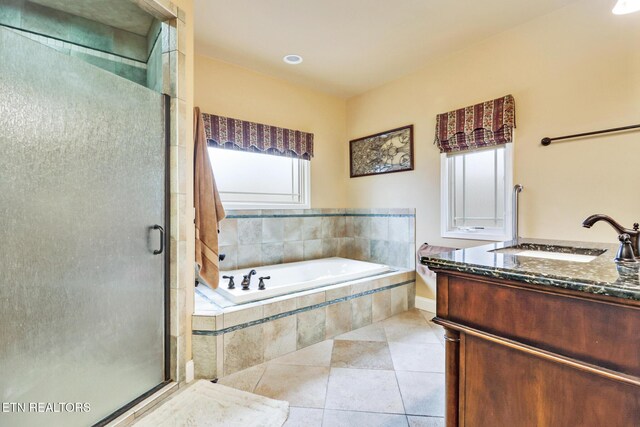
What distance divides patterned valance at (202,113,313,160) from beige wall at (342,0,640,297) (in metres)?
1.45

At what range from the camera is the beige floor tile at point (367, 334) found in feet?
8.11

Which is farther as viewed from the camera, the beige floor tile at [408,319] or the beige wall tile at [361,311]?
the beige floor tile at [408,319]

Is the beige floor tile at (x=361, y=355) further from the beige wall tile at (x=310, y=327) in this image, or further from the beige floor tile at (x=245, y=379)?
the beige floor tile at (x=245, y=379)

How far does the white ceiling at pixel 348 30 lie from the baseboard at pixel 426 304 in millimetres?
2387

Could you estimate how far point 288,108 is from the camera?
11.3 feet

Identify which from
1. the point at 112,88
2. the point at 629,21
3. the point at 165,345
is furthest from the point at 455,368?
the point at 629,21

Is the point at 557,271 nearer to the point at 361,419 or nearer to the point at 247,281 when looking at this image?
the point at 361,419

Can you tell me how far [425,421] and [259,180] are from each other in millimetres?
2604

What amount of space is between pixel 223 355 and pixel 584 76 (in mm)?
3084

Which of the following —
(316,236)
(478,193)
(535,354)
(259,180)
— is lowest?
(535,354)

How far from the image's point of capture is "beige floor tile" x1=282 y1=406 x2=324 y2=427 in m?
1.51

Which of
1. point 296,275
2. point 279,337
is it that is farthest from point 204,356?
point 296,275

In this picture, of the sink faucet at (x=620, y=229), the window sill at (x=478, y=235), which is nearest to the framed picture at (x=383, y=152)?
the window sill at (x=478, y=235)

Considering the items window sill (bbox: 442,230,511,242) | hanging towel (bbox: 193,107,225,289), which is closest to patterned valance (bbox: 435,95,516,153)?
window sill (bbox: 442,230,511,242)
